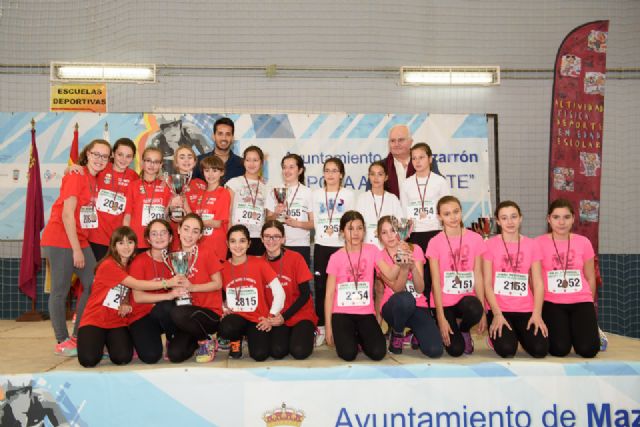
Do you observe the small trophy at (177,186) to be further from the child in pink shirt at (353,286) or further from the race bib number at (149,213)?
the child in pink shirt at (353,286)

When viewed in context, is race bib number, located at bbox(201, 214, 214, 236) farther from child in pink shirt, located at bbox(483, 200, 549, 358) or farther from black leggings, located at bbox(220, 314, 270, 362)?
child in pink shirt, located at bbox(483, 200, 549, 358)

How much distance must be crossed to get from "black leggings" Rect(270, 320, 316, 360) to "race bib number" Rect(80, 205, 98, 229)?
1.64 m

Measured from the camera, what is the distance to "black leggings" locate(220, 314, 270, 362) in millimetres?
3922

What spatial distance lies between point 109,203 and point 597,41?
19.4 ft

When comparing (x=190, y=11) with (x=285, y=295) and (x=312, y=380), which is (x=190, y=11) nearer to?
(x=285, y=295)

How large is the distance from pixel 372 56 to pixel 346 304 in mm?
4768

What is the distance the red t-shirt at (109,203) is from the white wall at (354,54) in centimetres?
333

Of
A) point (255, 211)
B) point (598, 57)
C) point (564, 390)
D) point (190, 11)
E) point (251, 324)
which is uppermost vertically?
point (190, 11)

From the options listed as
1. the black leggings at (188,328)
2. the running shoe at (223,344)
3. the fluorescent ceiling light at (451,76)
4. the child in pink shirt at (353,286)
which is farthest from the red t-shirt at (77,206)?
the fluorescent ceiling light at (451,76)

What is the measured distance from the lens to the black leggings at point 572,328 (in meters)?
3.97

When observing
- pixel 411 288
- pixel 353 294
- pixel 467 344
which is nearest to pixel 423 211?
pixel 411 288

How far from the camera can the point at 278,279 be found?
4227mm

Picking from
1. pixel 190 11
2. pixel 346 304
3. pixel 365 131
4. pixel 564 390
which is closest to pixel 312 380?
pixel 346 304

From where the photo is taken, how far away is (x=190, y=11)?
7789mm
